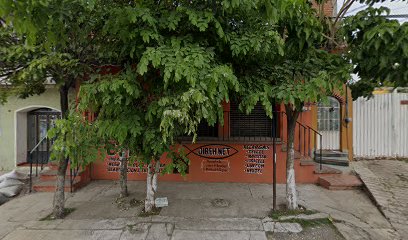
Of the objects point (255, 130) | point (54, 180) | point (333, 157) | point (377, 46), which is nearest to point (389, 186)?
point (333, 157)

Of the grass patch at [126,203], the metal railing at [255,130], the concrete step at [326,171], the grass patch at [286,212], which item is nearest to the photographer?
the grass patch at [286,212]

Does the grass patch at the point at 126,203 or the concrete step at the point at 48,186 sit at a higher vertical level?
the concrete step at the point at 48,186

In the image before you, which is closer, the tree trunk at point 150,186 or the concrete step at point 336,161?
the tree trunk at point 150,186

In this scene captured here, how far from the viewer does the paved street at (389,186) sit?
201 inches

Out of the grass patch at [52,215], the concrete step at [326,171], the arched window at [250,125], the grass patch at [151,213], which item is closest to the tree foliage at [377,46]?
the concrete step at [326,171]

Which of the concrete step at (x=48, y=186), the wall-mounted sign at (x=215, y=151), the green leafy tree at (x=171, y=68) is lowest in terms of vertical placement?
the concrete step at (x=48, y=186)

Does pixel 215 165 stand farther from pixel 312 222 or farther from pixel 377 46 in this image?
pixel 377 46

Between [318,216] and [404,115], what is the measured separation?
6.13 metres

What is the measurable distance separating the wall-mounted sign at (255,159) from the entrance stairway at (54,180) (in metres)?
4.27

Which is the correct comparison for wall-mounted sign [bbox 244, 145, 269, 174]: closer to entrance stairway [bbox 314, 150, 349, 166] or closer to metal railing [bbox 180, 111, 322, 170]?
metal railing [bbox 180, 111, 322, 170]

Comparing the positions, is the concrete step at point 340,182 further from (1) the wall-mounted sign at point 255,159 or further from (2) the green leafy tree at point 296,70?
(2) the green leafy tree at point 296,70

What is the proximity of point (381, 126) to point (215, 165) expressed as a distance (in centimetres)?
578

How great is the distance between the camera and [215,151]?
24.1ft

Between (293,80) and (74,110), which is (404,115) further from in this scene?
(74,110)
